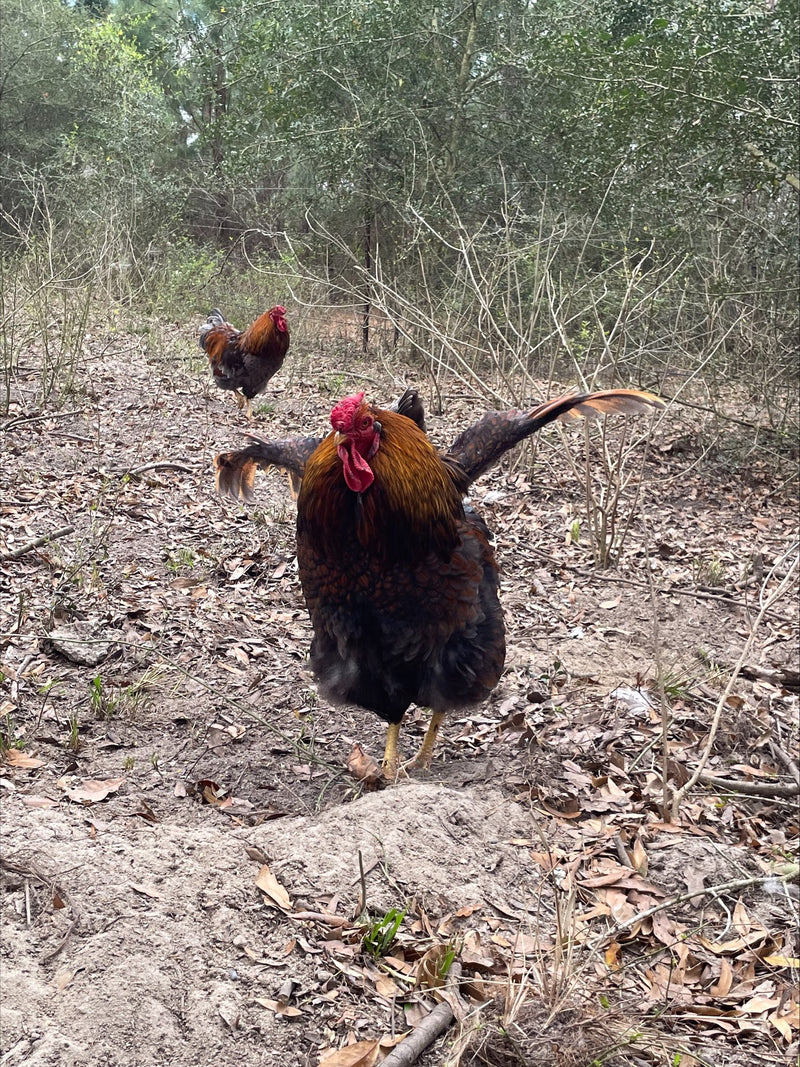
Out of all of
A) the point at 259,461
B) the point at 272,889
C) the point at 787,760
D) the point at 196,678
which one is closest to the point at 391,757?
the point at 196,678

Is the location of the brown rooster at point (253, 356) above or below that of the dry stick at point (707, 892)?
above

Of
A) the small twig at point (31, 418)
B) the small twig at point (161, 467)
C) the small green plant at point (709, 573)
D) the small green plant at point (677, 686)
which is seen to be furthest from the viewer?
the small twig at point (31, 418)

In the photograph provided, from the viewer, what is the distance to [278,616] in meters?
5.33

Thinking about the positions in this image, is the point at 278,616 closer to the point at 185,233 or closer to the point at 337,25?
the point at 337,25

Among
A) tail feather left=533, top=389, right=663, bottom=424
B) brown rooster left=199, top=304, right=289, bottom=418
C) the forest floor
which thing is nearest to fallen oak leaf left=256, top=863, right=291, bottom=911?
the forest floor

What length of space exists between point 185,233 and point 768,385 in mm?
13211

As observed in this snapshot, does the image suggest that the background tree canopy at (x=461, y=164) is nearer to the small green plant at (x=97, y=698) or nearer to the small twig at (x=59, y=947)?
the small green plant at (x=97, y=698)

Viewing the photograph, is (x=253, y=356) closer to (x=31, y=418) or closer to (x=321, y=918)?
(x=31, y=418)

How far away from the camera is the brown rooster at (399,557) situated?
340 centimetres

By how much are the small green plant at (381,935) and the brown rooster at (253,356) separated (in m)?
7.65

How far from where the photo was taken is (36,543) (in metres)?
5.25

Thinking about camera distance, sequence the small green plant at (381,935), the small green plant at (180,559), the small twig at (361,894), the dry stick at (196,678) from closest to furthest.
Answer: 1. the small green plant at (381,935)
2. the small twig at (361,894)
3. the dry stick at (196,678)
4. the small green plant at (180,559)

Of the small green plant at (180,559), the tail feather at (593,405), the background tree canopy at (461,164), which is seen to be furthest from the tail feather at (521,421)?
the background tree canopy at (461,164)

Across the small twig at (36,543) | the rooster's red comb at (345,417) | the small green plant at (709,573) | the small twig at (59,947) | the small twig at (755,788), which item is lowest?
the small green plant at (709,573)
